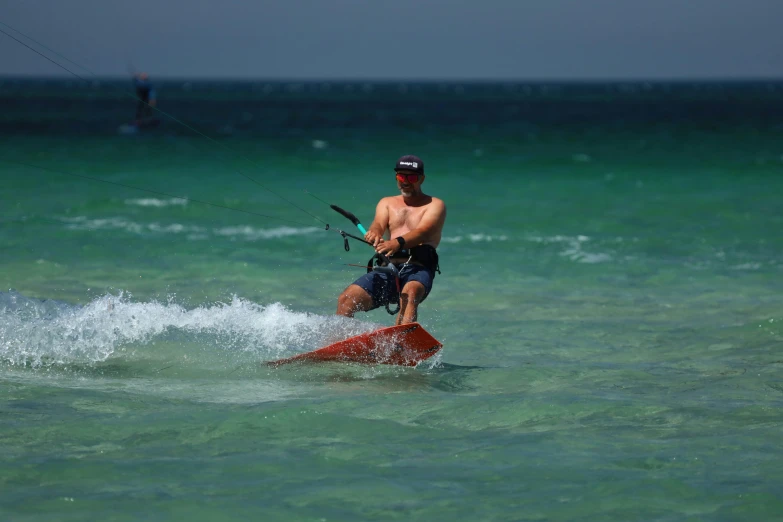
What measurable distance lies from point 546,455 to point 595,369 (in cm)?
286

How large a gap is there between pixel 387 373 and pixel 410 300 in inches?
25.7

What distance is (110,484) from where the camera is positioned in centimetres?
595

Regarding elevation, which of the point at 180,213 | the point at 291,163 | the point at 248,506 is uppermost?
the point at 291,163

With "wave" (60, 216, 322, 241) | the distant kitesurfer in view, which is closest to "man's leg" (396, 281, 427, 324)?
"wave" (60, 216, 322, 241)

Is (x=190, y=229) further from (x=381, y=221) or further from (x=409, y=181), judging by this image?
(x=409, y=181)

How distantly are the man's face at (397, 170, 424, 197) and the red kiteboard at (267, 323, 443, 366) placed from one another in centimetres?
125

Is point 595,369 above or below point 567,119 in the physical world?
below

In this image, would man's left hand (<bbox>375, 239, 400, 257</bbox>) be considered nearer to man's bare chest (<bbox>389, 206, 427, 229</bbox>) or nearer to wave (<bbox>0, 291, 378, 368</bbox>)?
man's bare chest (<bbox>389, 206, 427, 229</bbox>)

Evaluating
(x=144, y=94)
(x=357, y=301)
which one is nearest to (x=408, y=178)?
(x=357, y=301)

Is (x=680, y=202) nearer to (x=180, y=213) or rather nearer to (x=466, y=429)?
(x=180, y=213)

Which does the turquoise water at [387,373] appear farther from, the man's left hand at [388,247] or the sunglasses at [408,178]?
the sunglasses at [408,178]

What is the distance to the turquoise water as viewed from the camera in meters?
5.96

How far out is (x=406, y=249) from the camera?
9.04 meters

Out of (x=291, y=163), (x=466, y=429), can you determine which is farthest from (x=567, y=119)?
Result: (x=466, y=429)
